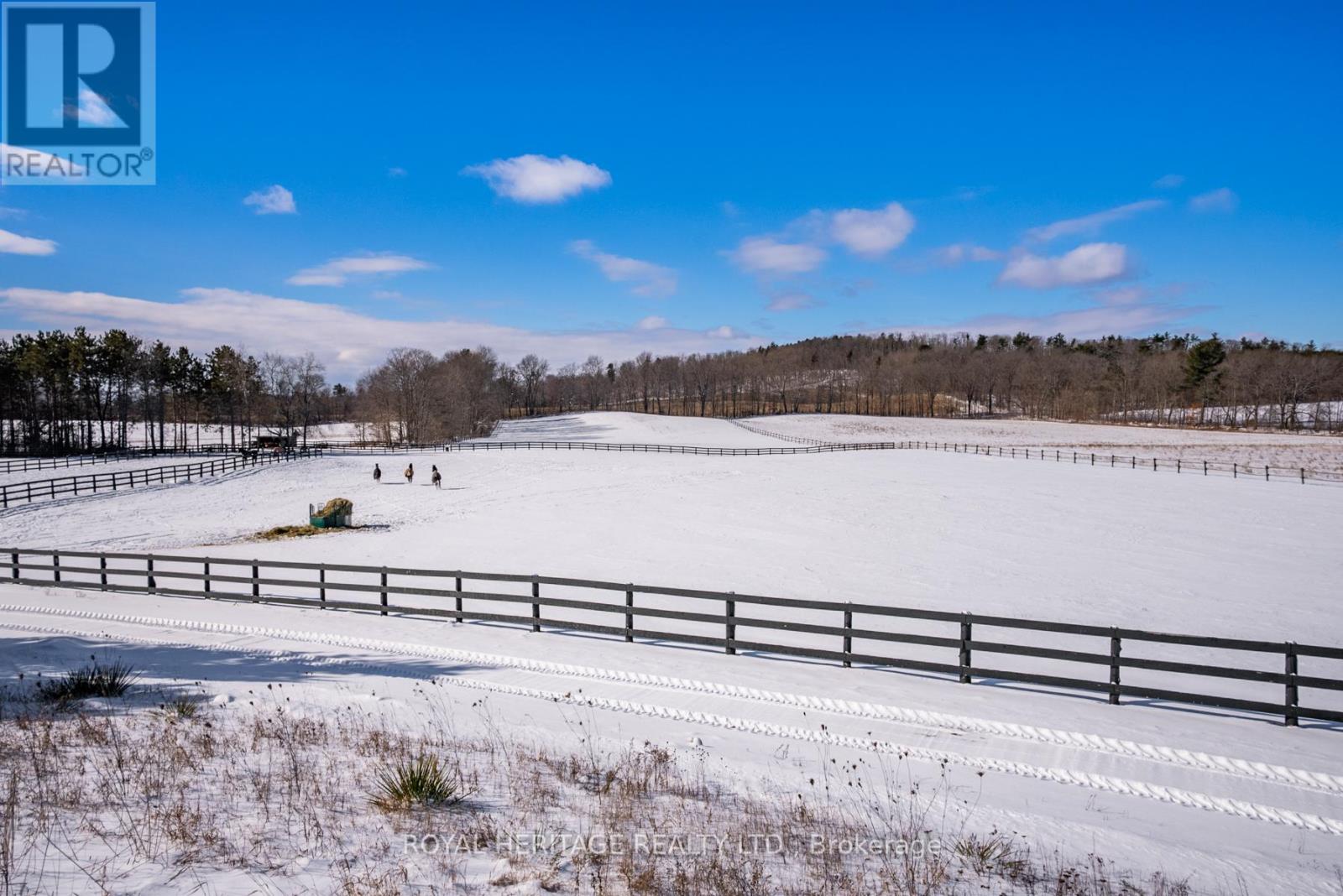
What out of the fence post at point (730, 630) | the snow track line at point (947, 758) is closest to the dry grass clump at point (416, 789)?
the snow track line at point (947, 758)

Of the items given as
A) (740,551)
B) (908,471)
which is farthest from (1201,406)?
(740,551)

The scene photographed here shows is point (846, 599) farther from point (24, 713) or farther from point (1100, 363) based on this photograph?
point (1100, 363)

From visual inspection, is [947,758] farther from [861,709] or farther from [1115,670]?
[1115,670]

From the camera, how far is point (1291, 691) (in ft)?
33.9

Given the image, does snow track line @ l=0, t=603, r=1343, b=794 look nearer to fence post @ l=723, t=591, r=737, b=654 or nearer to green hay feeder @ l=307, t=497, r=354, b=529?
fence post @ l=723, t=591, r=737, b=654

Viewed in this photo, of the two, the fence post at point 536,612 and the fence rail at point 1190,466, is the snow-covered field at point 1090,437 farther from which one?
the fence post at point 536,612

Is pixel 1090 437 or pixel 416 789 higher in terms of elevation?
pixel 1090 437

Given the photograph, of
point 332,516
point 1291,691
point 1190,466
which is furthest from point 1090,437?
point 1291,691

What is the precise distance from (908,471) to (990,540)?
21.9 meters

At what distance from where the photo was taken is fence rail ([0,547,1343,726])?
1074cm

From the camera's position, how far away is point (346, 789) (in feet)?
21.9

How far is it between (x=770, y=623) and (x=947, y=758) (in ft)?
15.8

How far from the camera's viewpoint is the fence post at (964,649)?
1177 cm

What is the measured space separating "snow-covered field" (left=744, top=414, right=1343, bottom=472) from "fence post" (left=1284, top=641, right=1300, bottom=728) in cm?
5805
